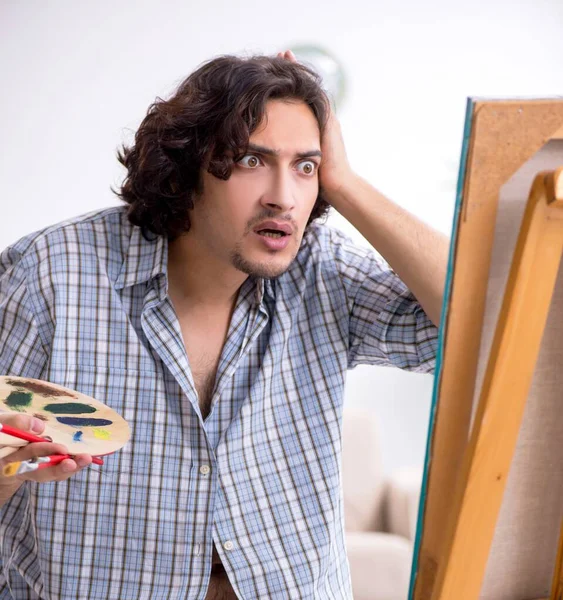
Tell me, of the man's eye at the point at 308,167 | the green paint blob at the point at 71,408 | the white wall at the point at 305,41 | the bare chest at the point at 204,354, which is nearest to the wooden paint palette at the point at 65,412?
A: the green paint blob at the point at 71,408

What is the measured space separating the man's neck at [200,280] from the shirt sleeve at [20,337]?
0.86 ft

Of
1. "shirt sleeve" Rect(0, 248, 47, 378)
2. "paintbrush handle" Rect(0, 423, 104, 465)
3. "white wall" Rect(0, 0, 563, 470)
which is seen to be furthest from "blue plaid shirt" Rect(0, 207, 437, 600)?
"white wall" Rect(0, 0, 563, 470)

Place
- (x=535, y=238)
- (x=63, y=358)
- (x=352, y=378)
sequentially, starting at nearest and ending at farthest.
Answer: (x=535, y=238) < (x=63, y=358) < (x=352, y=378)

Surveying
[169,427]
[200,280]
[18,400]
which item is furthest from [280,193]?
[18,400]

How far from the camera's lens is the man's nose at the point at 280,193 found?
4.27 ft

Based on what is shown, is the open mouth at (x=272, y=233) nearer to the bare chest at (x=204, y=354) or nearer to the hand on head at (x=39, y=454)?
the bare chest at (x=204, y=354)

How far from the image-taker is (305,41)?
3578mm

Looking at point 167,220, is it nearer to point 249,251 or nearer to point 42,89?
point 249,251

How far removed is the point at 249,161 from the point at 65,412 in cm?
54

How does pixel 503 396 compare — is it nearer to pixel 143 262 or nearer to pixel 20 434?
pixel 20 434

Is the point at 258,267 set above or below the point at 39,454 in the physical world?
above

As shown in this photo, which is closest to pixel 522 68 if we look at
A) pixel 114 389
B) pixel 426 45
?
pixel 426 45

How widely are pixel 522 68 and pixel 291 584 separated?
10.5 ft

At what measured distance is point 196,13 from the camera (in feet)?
11.2
